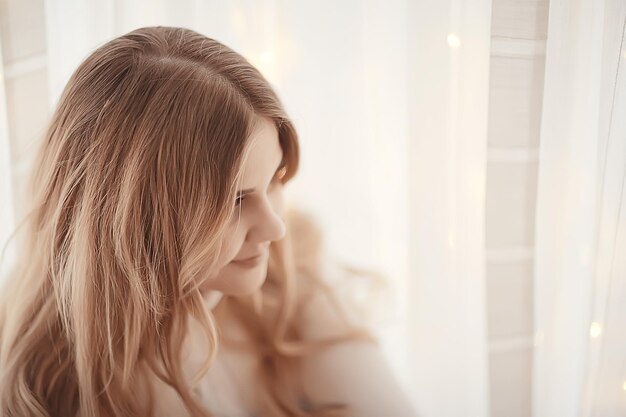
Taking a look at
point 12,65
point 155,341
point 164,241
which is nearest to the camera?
point 164,241

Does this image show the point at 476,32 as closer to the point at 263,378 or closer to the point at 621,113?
the point at 621,113

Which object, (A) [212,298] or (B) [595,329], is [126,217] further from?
(B) [595,329]

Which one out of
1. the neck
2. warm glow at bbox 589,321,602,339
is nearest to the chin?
the neck

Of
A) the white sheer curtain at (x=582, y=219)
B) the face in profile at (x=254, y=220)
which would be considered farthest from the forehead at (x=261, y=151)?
the white sheer curtain at (x=582, y=219)

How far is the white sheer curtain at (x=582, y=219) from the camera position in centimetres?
90

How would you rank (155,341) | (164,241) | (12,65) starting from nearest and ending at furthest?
(164,241) < (155,341) < (12,65)

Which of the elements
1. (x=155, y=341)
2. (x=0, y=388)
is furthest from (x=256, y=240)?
(x=0, y=388)

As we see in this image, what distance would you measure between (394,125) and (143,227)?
487 mm

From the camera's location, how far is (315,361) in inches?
40.9

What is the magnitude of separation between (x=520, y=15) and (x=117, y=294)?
821 millimetres

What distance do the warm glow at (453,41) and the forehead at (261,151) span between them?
362 millimetres

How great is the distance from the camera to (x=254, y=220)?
0.81 metres

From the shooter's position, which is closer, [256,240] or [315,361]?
[256,240]

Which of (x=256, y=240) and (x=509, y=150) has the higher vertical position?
(x=509, y=150)
